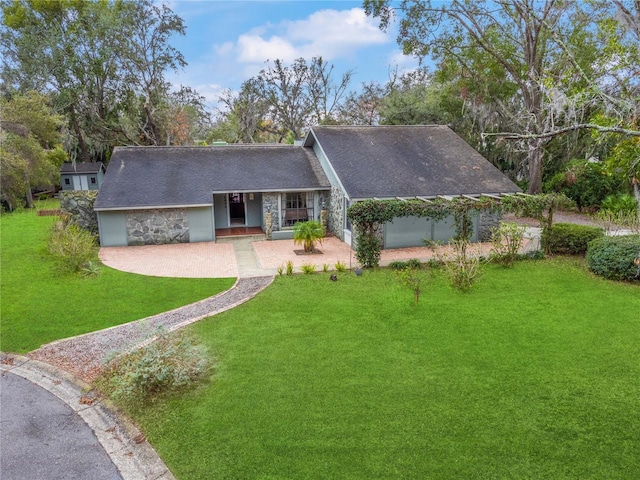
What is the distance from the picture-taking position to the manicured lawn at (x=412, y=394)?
206 inches

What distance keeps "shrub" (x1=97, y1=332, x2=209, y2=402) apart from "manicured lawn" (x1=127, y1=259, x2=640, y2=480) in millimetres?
332


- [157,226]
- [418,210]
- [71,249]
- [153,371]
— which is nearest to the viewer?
[153,371]

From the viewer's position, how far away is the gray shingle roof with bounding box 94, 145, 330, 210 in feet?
55.9

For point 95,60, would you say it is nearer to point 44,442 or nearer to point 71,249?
point 71,249

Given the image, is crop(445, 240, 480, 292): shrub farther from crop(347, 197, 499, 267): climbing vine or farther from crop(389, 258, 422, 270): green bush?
crop(347, 197, 499, 267): climbing vine

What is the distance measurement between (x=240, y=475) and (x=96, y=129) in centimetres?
3425

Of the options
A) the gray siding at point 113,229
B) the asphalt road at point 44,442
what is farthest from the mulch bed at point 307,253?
the asphalt road at point 44,442

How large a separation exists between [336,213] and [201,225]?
562 cm

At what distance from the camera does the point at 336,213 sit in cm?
1822

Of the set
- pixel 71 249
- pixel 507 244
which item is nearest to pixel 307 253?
pixel 507 244

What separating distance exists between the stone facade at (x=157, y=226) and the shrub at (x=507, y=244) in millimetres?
11726

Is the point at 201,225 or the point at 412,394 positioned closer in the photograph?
the point at 412,394

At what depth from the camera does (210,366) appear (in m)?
7.50

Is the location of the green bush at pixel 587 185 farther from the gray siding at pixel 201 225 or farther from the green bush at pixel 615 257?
the gray siding at pixel 201 225
